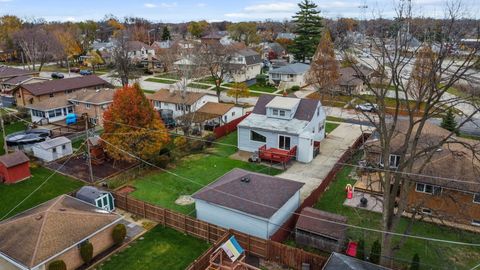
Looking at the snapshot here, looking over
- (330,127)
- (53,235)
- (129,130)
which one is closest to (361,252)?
(53,235)

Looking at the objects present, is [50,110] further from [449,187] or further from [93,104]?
[449,187]

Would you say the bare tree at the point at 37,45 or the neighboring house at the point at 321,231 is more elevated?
the bare tree at the point at 37,45

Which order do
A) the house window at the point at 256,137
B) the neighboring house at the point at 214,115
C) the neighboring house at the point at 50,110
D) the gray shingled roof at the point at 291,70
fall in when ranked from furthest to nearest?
the gray shingled roof at the point at 291,70 → the neighboring house at the point at 50,110 → the neighboring house at the point at 214,115 → the house window at the point at 256,137

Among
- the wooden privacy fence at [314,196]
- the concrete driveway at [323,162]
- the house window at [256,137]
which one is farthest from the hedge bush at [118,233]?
the house window at [256,137]

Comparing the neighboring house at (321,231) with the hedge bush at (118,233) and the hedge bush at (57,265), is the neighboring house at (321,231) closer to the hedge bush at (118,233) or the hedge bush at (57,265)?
the hedge bush at (118,233)

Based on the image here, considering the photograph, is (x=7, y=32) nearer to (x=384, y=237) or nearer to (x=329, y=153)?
(x=329, y=153)

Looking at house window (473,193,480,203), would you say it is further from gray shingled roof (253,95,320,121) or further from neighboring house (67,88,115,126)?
neighboring house (67,88,115,126)

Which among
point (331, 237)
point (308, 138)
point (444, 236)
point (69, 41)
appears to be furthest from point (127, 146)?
point (69, 41)
